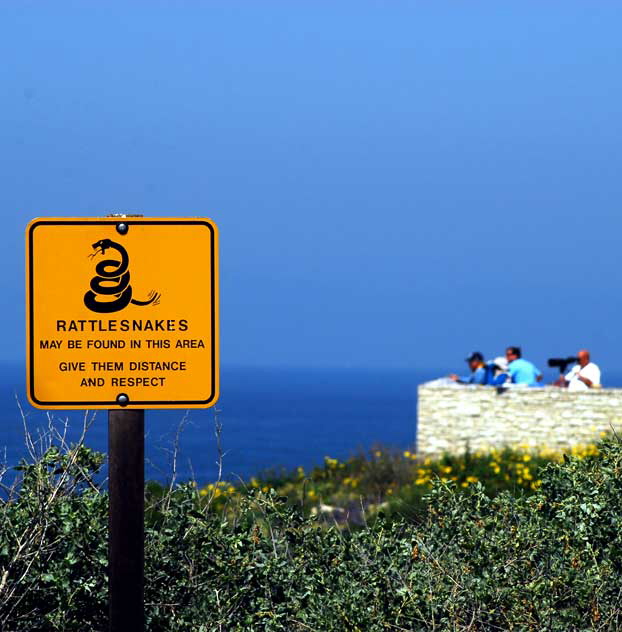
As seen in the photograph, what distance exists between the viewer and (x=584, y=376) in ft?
68.0

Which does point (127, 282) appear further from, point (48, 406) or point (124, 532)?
point (124, 532)

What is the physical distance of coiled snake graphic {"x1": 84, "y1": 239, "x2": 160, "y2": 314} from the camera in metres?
3.77

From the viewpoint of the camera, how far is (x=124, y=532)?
3.69 metres

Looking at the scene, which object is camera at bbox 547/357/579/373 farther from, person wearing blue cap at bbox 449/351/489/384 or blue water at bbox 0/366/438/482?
blue water at bbox 0/366/438/482

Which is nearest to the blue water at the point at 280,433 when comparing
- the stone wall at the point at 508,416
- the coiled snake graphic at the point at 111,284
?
the stone wall at the point at 508,416

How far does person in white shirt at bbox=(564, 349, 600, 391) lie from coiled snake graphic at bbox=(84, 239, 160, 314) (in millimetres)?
17377

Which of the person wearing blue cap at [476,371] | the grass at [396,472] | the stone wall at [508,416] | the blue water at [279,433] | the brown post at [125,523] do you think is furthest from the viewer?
the person wearing blue cap at [476,371]

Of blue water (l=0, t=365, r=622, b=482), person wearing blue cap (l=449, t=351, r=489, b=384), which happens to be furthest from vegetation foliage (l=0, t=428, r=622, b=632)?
person wearing blue cap (l=449, t=351, r=489, b=384)

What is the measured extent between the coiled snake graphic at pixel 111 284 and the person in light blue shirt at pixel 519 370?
17809mm

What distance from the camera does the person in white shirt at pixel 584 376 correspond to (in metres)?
20.5

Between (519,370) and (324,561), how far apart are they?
53.5 feet

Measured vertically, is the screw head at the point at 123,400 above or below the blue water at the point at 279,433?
above

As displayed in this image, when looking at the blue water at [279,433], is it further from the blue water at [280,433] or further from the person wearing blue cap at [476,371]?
the person wearing blue cap at [476,371]

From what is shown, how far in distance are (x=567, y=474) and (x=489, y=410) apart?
48.6 ft
